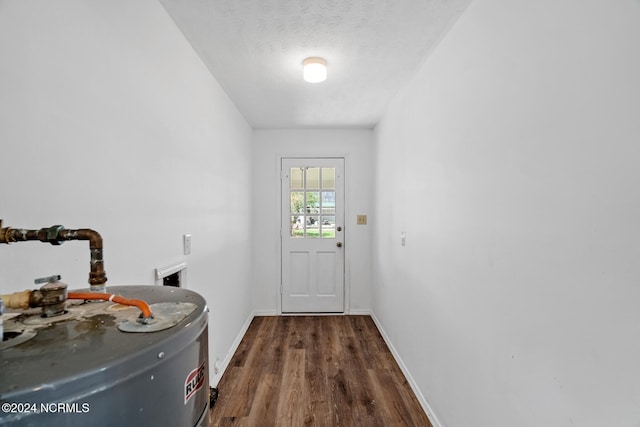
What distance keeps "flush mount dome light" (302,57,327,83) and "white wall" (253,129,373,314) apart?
1619mm

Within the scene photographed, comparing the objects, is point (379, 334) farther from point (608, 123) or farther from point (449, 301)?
point (608, 123)

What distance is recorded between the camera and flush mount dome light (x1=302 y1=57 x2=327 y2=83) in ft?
6.45

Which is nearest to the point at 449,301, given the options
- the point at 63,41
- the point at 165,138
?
the point at 165,138

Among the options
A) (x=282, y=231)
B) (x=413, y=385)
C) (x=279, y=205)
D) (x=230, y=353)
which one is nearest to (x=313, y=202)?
(x=279, y=205)

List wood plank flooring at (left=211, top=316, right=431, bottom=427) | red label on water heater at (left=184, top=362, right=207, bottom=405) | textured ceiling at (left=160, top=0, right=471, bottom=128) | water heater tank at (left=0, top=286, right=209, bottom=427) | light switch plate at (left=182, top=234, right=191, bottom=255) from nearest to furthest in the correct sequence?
water heater tank at (left=0, top=286, right=209, bottom=427)
red label on water heater at (left=184, top=362, right=207, bottom=405)
textured ceiling at (left=160, top=0, right=471, bottom=128)
light switch plate at (left=182, top=234, right=191, bottom=255)
wood plank flooring at (left=211, top=316, right=431, bottom=427)

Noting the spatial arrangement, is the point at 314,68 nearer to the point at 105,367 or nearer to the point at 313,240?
the point at 105,367

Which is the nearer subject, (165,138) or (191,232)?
(165,138)

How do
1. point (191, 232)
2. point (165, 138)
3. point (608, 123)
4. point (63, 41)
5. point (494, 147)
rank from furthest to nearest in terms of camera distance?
1. point (191, 232)
2. point (165, 138)
3. point (494, 147)
4. point (63, 41)
5. point (608, 123)

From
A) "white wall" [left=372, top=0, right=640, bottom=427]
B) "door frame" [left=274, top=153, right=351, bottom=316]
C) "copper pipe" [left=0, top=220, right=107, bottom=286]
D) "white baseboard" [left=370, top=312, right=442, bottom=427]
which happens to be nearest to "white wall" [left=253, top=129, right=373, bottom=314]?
"door frame" [left=274, top=153, right=351, bottom=316]

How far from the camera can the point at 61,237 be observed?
652 millimetres

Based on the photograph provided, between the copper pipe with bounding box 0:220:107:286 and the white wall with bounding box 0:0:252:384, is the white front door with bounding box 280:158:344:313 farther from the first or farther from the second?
the copper pipe with bounding box 0:220:107:286

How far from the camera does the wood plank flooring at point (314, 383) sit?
188 cm

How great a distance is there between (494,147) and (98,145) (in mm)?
1522

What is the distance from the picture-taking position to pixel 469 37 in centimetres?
146
